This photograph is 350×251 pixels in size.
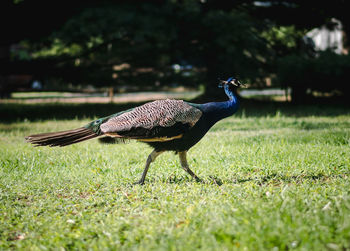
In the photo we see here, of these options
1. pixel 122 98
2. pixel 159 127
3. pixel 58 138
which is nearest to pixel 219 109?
pixel 159 127

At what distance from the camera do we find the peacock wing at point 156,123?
463cm

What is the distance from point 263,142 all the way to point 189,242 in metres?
4.45

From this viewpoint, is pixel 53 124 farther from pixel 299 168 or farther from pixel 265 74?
pixel 265 74

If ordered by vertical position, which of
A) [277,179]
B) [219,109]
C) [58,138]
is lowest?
[277,179]

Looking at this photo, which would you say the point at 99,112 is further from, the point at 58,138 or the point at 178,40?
the point at 58,138

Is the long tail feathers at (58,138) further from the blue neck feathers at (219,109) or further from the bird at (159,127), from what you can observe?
the blue neck feathers at (219,109)

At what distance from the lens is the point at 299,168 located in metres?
5.31

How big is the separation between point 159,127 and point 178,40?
953 centimetres

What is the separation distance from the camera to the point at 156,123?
464 centimetres

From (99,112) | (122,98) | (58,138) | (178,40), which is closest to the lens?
(58,138)

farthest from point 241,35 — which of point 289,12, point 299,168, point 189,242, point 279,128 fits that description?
point 189,242

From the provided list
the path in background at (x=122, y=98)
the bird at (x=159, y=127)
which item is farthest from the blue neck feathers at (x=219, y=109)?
the path in background at (x=122, y=98)

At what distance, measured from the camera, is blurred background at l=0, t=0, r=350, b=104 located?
12164 millimetres

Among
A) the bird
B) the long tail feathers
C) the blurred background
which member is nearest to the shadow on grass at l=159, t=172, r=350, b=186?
the bird
